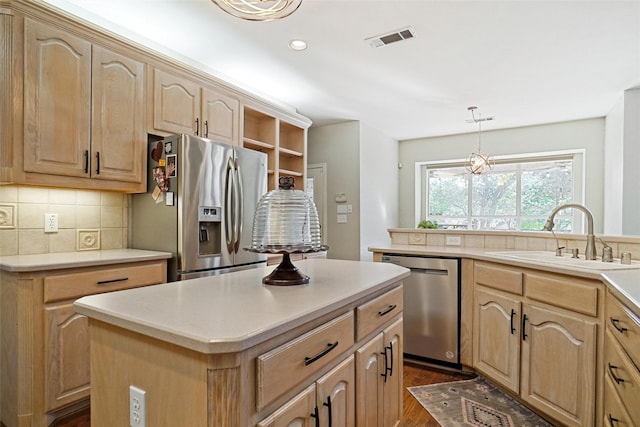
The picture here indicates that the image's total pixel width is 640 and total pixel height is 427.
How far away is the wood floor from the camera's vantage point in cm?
196

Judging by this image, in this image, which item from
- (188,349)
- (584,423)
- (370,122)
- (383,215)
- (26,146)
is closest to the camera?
(188,349)

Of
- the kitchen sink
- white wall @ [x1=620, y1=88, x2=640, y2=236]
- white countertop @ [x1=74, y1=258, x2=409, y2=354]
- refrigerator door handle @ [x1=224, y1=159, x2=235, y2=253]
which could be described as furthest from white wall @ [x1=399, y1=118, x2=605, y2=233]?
white countertop @ [x1=74, y1=258, x2=409, y2=354]

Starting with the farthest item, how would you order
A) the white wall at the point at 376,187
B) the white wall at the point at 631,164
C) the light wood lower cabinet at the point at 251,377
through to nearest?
the white wall at the point at 376,187 → the white wall at the point at 631,164 → the light wood lower cabinet at the point at 251,377

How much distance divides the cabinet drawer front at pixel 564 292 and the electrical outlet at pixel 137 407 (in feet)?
6.18

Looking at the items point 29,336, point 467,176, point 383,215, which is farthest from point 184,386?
point 467,176

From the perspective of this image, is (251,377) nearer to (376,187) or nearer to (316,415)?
(316,415)

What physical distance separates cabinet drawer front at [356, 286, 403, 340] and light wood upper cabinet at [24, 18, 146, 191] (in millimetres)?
1942

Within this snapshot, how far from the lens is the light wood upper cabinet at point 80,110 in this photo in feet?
6.41

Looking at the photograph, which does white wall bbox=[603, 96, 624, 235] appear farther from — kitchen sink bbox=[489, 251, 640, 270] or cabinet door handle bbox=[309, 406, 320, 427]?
cabinet door handle bbox=[309, 406, 320, 427]

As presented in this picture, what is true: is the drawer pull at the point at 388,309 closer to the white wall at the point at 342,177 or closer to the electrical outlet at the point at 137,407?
the electrical outlet at the point at 137,407

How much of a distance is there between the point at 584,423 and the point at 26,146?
3.16m

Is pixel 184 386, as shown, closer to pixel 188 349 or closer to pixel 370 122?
pixel 188 349

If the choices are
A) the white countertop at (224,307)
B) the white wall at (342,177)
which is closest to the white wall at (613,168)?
the white wall at (342,177)

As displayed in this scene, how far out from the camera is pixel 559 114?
4.83 m
